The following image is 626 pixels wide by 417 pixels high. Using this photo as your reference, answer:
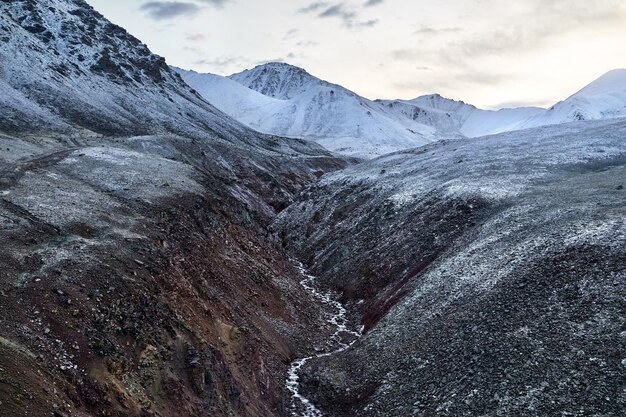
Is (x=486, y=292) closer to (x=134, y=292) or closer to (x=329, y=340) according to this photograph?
(x=329, y=340)

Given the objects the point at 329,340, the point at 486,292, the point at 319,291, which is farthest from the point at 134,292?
the point at 319,291

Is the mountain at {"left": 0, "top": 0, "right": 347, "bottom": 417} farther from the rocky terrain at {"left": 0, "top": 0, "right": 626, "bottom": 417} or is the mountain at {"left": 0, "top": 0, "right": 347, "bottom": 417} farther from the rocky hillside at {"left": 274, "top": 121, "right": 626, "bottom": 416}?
the rocky hillside at {"left": 274, "top": 121, "right": 626, "bottom": 416}

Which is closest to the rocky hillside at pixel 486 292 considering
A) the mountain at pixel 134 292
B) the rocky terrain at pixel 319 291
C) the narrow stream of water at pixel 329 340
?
the rocky terrain at pixel 319 291

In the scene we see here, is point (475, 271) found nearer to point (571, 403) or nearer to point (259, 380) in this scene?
point (571, 403)

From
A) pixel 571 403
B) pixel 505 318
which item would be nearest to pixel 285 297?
pixel 505 318

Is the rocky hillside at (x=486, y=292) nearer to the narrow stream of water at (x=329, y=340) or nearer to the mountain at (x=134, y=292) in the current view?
the narrow stream of water at (x=329, y=340)
